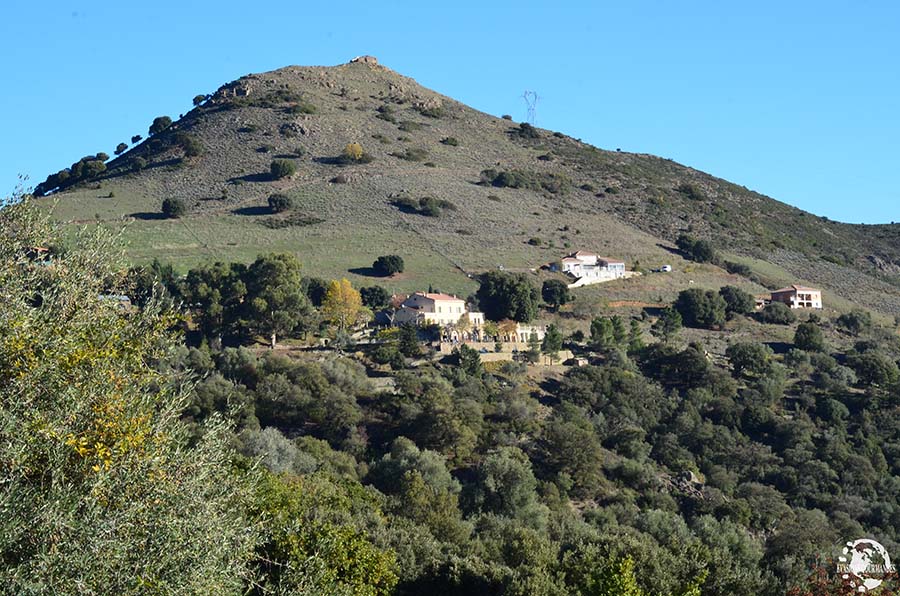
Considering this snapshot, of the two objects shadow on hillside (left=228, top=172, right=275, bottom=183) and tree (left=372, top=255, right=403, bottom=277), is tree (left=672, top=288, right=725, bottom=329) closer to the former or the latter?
tree (left=372, top=255, right=403, bottom=277)

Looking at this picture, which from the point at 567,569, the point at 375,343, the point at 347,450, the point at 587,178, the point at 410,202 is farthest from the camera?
the point at 587,178

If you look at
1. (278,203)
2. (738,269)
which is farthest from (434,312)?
(738,269)

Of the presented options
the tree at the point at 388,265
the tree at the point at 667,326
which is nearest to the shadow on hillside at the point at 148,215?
the tree at the point at 388,265

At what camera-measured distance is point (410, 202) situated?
351ft

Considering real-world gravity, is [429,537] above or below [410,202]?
below

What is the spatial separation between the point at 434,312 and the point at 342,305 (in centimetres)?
618

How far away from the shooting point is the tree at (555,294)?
269 feet

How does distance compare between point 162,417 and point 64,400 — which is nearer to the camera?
point 64,400

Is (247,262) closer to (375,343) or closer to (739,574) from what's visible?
(375,343)

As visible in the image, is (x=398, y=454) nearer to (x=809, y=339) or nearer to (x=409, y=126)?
(x=809, y=339)

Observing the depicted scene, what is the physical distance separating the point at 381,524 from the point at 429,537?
1347mm

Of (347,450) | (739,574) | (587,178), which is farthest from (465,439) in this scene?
(587,178)

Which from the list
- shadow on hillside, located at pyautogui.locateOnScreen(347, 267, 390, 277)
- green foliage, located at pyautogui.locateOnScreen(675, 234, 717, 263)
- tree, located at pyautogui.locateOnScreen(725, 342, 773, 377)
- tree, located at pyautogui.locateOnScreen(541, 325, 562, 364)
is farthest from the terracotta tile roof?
green foliage, located at pyautogui.locateOnScreen(675, 234, 717, 263)

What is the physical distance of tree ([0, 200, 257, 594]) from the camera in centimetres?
1230
